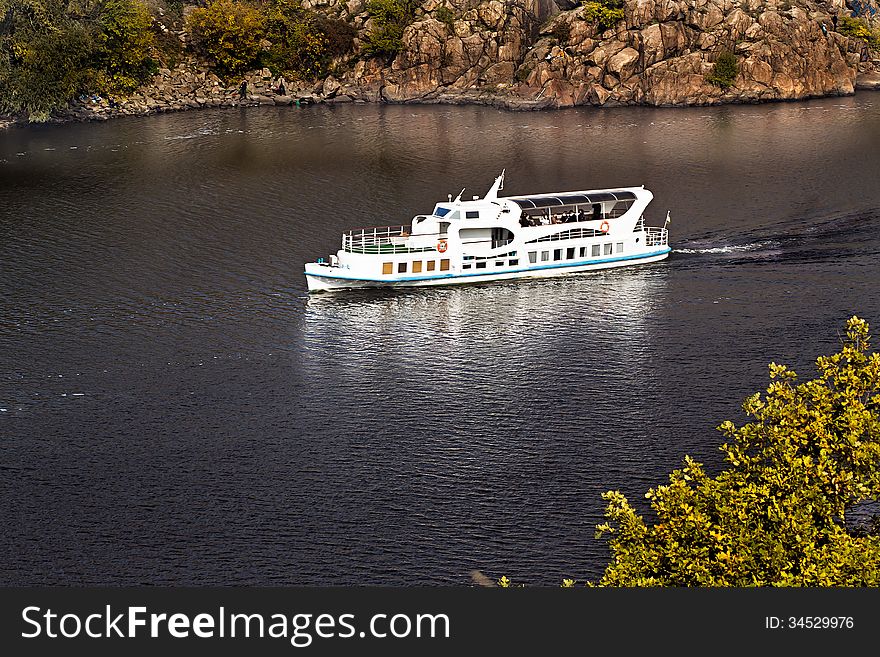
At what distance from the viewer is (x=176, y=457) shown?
2901 inches

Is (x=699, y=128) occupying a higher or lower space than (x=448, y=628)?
higher

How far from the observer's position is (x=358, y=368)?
3479 inches

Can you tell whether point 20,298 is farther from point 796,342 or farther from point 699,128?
point 699,128

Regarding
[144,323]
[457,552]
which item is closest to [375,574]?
[457,552]

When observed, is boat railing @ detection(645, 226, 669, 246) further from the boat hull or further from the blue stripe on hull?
the boat hull

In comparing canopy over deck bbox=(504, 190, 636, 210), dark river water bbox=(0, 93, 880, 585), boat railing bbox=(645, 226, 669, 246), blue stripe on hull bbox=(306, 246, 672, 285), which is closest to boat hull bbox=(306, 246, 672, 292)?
blue stripe on hull bbox=(306, 246, 672, 285)

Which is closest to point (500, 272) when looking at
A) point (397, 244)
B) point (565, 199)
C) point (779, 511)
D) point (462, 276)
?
point (462, 276)

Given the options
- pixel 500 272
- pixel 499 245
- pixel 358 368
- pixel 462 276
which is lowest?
pixel 358 368

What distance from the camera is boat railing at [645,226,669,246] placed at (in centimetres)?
11526

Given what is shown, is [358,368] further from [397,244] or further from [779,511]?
[779,511]

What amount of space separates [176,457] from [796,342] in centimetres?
4999

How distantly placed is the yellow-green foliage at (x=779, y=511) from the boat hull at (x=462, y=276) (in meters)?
58.7

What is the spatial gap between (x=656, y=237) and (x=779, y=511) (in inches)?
2812

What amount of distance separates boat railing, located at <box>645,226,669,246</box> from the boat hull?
178 centimetres
